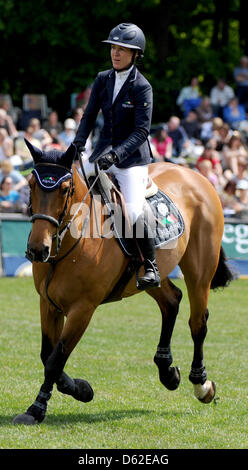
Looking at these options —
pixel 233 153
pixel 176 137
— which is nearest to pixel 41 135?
pixel 176 137

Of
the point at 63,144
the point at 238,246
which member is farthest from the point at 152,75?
the point at 238,246

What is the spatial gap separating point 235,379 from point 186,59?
770 inches

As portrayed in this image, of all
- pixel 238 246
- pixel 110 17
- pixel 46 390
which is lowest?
pixel 238 246

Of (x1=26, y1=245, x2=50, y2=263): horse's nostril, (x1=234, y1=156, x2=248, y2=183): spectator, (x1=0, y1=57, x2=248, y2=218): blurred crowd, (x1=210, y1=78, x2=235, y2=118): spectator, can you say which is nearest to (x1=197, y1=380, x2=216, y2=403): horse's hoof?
(x1=26, y1=245, x2=50, y2=263): horse's nostril

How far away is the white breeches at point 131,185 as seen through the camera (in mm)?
7777

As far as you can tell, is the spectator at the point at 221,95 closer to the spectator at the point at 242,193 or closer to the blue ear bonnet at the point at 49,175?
the spectator at the point at 242,193

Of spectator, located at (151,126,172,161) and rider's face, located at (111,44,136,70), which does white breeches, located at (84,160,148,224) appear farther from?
spectator, located at (151,126,172,161)

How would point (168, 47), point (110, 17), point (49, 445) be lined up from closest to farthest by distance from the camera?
point (49, 445)
point (110, 17)
point (168, 47)

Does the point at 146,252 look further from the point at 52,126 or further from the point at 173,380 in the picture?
the point at 52,126

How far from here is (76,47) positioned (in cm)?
2642

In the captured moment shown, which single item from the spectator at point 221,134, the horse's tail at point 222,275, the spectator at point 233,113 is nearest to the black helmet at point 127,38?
the horse's tail at point 222,275

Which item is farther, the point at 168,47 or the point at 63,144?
the point at 168,47

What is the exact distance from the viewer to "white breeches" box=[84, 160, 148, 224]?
25.5ft

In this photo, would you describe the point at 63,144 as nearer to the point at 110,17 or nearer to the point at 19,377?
the point at 110,17
